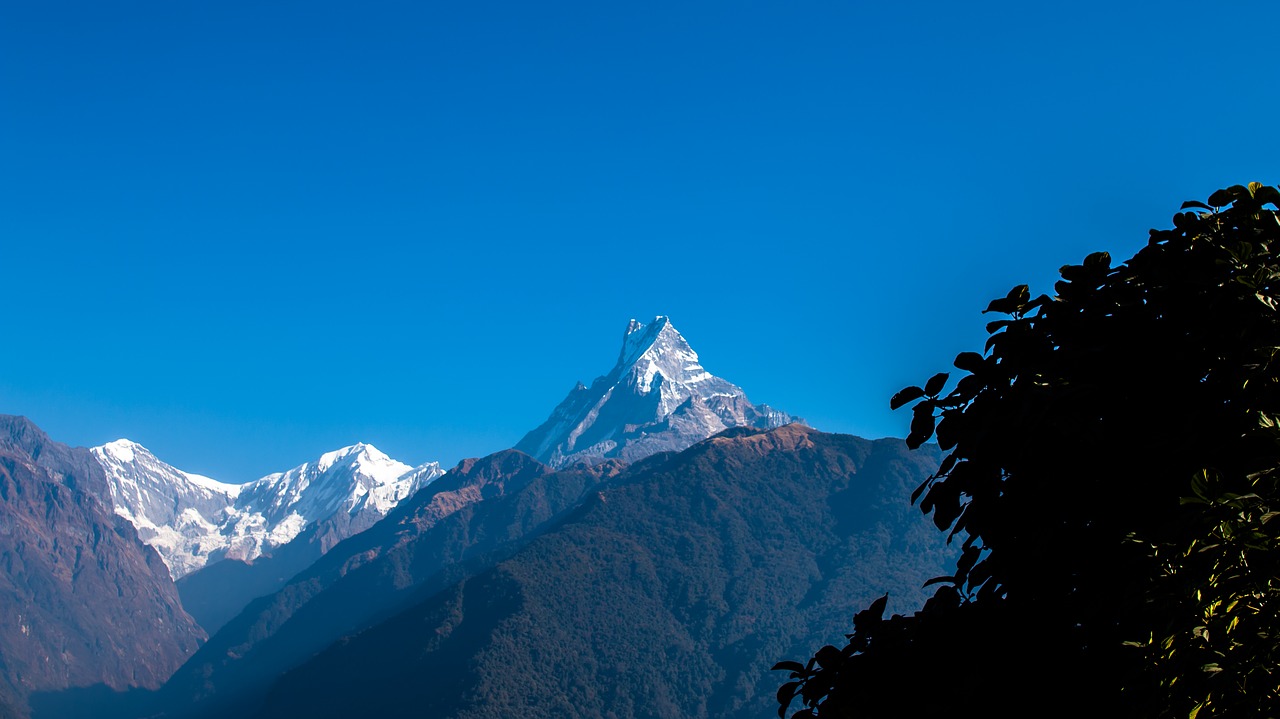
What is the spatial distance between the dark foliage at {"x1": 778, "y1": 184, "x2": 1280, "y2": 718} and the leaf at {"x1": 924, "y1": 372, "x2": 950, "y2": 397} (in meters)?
0.03

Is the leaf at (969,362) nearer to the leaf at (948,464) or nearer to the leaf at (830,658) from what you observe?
the leaf at (948,464)

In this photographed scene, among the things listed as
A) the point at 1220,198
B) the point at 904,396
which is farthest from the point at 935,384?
the point at 1220,198

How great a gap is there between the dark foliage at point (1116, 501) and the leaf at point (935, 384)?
0.03 meters

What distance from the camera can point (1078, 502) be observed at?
8.98 meters

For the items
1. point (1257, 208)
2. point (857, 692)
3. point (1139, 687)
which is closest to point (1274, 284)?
point (1257, 208)

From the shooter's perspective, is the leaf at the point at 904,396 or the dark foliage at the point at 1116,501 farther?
the leaf at the point at 904,396

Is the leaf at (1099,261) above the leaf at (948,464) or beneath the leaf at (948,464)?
above

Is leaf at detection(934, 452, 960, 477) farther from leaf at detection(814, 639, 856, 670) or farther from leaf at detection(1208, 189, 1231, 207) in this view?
leaf at detection(1208, 189, 1231, 207)

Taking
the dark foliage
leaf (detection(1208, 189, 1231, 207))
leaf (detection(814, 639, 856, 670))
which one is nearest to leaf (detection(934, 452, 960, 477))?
the dark foliage

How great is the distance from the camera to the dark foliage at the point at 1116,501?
294 inches

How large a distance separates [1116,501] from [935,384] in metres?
1.78

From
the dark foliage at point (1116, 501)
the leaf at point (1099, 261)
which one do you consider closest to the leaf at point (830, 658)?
the dark foliage at point (1116, 501)

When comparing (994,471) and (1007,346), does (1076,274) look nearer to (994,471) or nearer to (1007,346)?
(1007,346)

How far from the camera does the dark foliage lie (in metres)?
7.46
